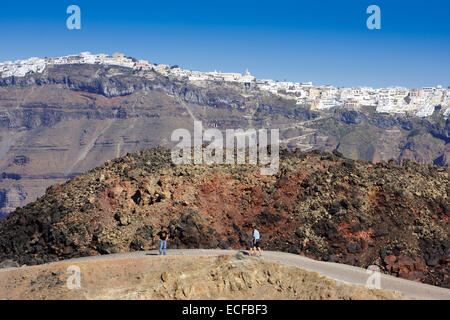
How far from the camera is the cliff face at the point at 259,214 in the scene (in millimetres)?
24703

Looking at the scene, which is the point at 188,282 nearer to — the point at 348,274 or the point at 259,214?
the point at 348,274

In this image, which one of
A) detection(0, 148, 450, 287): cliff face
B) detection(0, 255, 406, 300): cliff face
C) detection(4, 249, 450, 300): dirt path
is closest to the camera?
detection(0, 255, 406, 300): cliff face

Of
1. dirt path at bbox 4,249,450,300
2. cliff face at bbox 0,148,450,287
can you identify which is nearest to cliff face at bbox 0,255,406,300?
dirt path at bbox 4,249,450,300

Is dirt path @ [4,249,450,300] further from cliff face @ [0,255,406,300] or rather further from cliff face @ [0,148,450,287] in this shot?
cliff face @ [0,148,450,287]

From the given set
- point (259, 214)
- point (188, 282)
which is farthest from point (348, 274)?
point (259, 214)

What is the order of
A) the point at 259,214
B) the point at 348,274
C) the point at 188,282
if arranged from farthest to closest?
the point at 259,214 < the point at 348,274 < the point at 188,282

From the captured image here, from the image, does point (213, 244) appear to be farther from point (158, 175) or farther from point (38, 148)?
point (38, 148)

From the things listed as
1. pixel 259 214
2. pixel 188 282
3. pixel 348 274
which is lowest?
pixel 348 274

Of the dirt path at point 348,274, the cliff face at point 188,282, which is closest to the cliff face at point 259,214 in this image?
the dirt path at point 348,274

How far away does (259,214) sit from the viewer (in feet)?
Answer: 87.3

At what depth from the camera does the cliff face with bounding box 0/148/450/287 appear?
24703 mm
